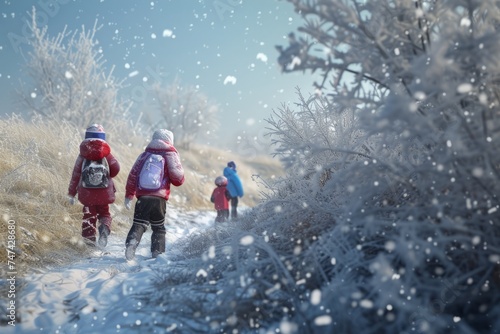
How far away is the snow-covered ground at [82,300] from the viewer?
1.89 m

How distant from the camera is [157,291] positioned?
209 cm

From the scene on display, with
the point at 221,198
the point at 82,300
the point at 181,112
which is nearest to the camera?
the point at 82,300

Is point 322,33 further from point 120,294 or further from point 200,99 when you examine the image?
point 200,99

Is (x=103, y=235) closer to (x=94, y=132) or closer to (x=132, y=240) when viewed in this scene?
(x=132, y=240)

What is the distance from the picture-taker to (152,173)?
150 inches

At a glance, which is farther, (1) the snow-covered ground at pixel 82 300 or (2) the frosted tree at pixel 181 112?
(2) the frosted tree at pixel 181 112

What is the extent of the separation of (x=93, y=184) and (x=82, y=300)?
2.13 meters

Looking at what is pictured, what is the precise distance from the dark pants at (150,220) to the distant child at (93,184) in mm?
630

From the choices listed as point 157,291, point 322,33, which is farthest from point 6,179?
point 322,33

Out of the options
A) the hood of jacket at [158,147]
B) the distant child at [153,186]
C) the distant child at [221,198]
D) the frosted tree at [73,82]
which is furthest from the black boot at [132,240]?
the frosted tree at [73,82]

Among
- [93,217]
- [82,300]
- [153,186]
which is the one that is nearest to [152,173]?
[153,186]

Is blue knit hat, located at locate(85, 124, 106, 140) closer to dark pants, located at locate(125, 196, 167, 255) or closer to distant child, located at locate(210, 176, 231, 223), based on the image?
dark pants, located at locate(125, 196, 167, 255)

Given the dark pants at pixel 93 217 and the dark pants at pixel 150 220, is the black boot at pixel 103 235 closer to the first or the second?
the dark pants at pixel 93 217

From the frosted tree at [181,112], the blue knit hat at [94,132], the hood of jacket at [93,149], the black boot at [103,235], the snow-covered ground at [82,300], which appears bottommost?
the snow-covered ground at [82,300]
